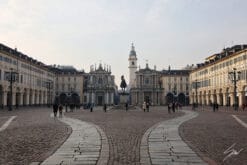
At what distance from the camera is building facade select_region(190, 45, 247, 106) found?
65.8m

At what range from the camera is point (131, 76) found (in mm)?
155250

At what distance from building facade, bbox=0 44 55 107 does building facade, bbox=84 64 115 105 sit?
21110 millimetres

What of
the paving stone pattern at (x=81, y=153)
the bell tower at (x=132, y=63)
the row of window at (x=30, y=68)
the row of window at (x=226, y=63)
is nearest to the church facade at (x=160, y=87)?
the bell tower at (x=132, y=63)

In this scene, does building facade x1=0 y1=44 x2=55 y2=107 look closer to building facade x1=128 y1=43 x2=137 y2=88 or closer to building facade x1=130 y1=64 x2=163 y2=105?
building facade x1=130 y1=64 x2=163 y2=105

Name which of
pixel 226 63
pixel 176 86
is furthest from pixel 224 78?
pixel 176 86

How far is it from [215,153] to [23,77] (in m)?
73.8

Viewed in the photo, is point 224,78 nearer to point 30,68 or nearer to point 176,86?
point 176,86

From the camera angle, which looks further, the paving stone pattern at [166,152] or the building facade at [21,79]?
the building facade at [21,79]

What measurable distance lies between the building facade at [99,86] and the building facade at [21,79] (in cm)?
2111

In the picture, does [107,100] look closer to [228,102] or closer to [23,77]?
[23,77]

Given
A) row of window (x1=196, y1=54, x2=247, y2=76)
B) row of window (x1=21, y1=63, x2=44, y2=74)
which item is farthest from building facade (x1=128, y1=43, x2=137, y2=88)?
row of window (x1=21, y1=63, x2=44, y2=74)

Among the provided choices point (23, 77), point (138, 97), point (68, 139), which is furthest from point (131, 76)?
point (68, 139)

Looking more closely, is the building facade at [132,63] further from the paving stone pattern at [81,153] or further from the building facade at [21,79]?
the paving stone pattern at [81,153]

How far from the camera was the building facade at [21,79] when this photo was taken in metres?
65.6
